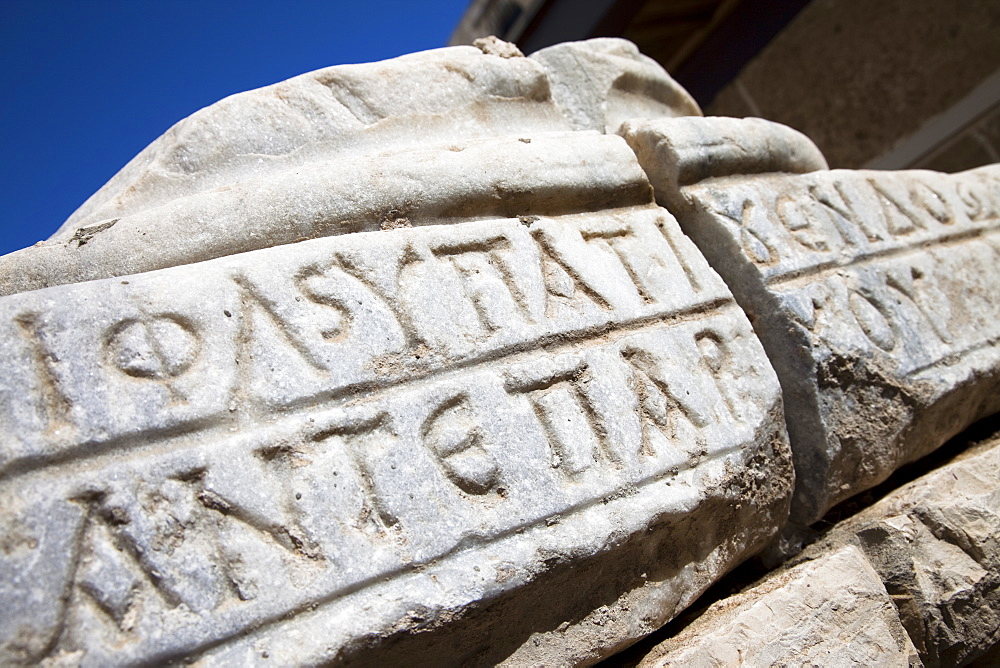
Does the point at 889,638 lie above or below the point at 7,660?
below

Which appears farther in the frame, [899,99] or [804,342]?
[899,99]

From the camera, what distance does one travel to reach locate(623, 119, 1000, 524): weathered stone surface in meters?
1.44

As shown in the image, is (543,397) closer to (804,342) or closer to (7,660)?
(804,342)

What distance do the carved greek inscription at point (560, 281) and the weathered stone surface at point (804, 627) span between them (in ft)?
1.92

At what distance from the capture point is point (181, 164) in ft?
4.66

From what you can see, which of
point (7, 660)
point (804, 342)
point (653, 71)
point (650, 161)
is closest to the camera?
point (7, 660)

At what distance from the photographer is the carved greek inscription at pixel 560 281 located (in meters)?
1.27

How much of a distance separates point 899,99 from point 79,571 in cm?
439

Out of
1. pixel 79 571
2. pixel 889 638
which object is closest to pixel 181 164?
pixel 79 571

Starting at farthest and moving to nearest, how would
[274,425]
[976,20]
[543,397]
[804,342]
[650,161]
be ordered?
[976,20] < [650,161] < [804,342] < [543,397] < [274,425]

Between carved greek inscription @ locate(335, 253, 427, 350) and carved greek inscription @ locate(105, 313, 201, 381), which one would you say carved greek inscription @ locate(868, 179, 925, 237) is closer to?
carved greek inscription @ locate(335, 253, 427, 350)

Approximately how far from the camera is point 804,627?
1.20m

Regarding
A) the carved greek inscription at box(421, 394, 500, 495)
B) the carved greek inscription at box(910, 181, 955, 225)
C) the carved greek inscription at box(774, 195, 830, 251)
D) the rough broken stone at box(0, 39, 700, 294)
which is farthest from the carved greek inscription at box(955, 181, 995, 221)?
the carved greek inscription at box(421, 394, 500, 495)

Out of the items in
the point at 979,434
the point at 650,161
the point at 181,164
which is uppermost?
the point at 181,164
